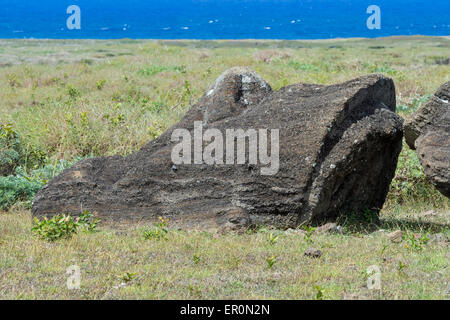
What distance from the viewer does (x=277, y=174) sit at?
7301 mm

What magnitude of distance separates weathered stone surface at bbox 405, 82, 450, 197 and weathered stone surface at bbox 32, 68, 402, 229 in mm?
547

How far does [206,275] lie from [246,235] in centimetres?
151

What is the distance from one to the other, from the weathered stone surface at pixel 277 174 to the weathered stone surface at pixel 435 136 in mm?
547

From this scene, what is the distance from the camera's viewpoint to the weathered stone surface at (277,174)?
23.9ft

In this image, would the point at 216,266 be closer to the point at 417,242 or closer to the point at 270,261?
the point at 270,261

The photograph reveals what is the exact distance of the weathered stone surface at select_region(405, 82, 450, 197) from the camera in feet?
22.0

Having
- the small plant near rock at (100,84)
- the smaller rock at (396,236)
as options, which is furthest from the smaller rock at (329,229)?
the small plant near rock at (100,84)

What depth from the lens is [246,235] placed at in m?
6.89

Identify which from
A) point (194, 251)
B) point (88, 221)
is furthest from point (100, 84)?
point (194, 251)

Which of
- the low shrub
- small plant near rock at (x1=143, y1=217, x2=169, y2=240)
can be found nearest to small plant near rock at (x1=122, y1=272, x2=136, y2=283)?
small plant near rock at (x1=143, y1=217, x2=169, y2=240)

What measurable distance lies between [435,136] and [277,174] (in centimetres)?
187

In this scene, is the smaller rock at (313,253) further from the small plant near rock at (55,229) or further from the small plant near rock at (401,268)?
the small plant near rock at (55,229)

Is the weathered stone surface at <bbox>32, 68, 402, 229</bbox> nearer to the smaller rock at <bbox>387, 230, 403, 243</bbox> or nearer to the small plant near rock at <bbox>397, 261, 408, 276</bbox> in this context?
the smaller rock at <bbox>387, 230, 403, 243</bbox>
